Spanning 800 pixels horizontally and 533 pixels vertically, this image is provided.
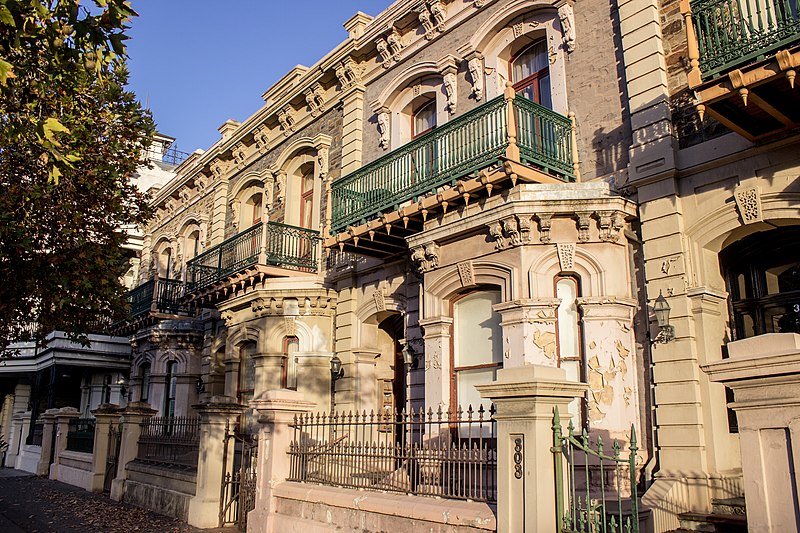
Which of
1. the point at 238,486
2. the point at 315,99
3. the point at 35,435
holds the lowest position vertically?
the point at 238,486

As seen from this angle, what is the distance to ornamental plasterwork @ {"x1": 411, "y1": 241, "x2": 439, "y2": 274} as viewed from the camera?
1178 cm

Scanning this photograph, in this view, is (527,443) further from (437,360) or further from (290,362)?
(290,362)

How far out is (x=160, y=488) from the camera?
14031 mm

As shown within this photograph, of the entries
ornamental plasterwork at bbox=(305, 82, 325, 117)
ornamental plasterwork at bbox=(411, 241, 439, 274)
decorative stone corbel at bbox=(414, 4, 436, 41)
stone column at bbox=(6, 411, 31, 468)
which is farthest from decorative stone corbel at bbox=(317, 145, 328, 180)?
stone column at bbox=(6, 411, 31, 468)

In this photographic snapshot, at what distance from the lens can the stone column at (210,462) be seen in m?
11.9

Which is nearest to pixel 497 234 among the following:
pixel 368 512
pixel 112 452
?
pixel 368 512

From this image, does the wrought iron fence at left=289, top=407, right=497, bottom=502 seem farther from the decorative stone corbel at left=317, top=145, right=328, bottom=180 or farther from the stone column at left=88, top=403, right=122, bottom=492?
the stone column at left=88, top=403, right=122, bottom=492

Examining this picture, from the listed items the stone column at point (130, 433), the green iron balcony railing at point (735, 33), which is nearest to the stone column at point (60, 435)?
the stone column at point (130, 433)

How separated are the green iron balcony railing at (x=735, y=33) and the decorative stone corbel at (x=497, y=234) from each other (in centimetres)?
354

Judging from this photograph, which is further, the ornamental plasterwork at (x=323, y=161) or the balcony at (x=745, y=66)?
the ornamental plasterwork at (x=323, y=161)

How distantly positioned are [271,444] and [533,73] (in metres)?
8.24

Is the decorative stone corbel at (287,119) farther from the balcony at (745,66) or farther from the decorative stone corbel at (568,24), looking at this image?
the balcony at (745,66)

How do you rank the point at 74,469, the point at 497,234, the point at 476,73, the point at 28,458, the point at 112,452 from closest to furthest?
the point at 497,234, the point at 476,73, the point at 112,452, the point at 74,469, the point at 28,458

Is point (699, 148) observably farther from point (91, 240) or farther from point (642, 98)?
point (91, 240)
